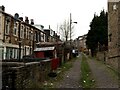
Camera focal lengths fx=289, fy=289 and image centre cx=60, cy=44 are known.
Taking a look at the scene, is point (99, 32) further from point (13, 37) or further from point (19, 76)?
point (19, 76)

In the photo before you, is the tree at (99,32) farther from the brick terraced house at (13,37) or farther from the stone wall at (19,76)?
the stone wall at (19,76)

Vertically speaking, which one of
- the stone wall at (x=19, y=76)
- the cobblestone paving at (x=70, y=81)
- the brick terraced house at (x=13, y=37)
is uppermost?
the brick terraced house at (x=13, y=37)

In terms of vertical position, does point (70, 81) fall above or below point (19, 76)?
below

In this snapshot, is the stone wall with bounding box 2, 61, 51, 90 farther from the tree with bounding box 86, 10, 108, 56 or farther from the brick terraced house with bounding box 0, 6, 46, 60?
the tree with bounding box 86, 10, 108, 56

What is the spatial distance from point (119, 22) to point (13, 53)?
58.9ft

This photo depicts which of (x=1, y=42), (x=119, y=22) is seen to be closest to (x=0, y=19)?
(x=1, y=42)

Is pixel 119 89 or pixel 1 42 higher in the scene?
pixel 1 42

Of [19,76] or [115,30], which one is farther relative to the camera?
[115,30]

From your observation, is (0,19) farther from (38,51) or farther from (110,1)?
(110,1)

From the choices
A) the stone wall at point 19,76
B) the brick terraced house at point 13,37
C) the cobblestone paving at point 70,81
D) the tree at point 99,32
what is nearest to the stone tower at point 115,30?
the cobblestone paving at point 70,81

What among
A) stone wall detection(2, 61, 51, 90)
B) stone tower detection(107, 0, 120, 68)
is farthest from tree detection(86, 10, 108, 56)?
stone wall detection(2, 61, 51, 90)

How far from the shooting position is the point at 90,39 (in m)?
67.5

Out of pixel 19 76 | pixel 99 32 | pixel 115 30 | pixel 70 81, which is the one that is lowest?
pixel 70 81

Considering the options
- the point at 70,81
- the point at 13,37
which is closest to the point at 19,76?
the point at 70,81
